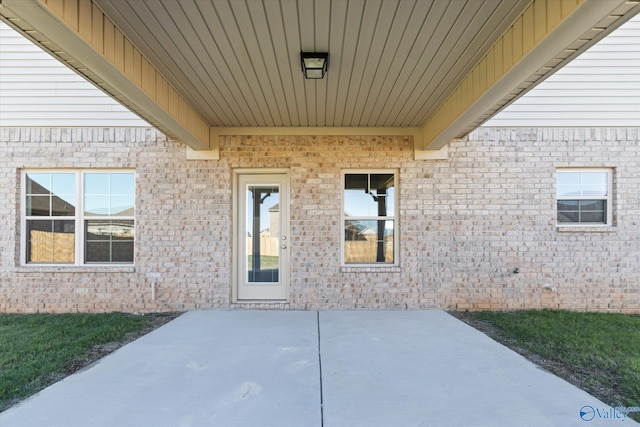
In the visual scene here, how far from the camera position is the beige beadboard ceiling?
9.55ft

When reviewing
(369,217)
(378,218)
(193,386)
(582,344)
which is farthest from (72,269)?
(582,344)

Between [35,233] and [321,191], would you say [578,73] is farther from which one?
[35,233]

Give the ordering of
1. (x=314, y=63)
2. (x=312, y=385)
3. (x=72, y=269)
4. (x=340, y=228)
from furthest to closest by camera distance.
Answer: (x=340, y=228) → (x=72, y=269) → (x=314, y=63) → (x=312, y=385)

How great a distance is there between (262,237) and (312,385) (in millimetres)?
3464

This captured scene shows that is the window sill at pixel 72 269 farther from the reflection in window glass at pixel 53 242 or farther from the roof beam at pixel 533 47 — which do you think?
the roof beam at pixel 533 47

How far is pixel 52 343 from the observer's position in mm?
4281

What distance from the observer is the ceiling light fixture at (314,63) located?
3.57m

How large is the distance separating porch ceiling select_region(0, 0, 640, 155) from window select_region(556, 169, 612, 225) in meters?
2.65

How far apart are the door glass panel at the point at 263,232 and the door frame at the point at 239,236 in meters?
0.13

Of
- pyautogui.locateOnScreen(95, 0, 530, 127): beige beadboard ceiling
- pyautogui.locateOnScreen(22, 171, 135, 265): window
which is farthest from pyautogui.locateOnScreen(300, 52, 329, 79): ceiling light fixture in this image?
pyautogui.locateOnScreen(22, 171, 135, 265): window

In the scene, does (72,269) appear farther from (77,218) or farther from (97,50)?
(97,50)

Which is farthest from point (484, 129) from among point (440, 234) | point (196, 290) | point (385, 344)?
point (196, 290)

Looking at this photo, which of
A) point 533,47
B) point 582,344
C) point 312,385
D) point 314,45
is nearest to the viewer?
point 533,47

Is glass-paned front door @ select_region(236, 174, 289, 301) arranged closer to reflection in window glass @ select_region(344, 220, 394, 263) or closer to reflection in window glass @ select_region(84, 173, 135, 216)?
reflection in window glass @ select_region(344, 220, 394, 263)
